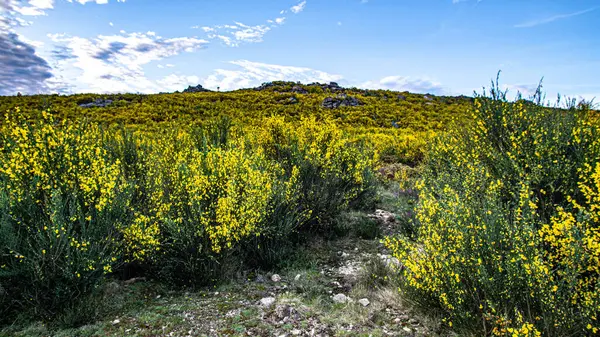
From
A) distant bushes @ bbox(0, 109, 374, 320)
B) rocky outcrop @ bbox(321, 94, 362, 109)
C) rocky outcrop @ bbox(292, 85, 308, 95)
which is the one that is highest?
rocky outcrop @ bbox(292, 85, 308, 95)

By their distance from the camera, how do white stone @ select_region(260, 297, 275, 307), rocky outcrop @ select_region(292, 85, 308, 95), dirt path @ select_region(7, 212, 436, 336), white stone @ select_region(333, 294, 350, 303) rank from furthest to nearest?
rocky outcrop @ select_region(292, 85, 308, 95), white stone @ select_region(333, 294, 350, 303), white stone @ select_region(260, 297, 275, 307), dirt path @ select_region(7, 212, 436, 336)

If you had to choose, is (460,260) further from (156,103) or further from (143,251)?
(156,103)

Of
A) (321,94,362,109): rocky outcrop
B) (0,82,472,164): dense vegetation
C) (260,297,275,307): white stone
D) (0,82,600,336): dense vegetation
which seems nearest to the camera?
(0,82,600,336): dense vegetation

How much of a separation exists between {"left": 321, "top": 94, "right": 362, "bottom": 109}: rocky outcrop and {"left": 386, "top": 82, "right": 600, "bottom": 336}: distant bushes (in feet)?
95.2

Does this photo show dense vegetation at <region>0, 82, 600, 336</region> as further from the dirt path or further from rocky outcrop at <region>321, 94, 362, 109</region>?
rocky outcrop at <region>321, 94, 362, 109</region>

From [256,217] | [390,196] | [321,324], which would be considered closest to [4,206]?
[256,217]

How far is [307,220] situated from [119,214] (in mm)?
3358

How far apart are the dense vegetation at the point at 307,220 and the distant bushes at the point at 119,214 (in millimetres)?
28

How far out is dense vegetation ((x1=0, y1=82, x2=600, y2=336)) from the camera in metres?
3.22

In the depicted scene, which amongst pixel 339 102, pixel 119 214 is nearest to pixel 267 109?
pixel 339 102

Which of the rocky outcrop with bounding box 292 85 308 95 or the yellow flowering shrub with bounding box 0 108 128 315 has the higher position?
the rocky outcrop with bounding box 292 85 308 95

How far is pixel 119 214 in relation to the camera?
4613mm

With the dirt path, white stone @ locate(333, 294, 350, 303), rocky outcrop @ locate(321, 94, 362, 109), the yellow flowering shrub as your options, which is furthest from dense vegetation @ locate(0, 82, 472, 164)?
the yellow flowering shrub

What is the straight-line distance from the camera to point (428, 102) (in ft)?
129
